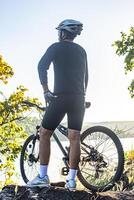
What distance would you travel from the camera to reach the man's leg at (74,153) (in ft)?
19.5

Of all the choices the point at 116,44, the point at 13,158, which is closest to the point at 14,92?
the point at 13,158

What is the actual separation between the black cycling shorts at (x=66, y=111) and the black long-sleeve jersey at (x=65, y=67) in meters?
0.10

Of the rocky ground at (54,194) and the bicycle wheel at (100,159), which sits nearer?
the rocky ground at (54,194)

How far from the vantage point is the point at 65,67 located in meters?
6.05

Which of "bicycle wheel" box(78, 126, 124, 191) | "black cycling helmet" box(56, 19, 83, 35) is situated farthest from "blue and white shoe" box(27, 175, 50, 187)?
"black cycling helmet" box(56, 19, 83, 35)

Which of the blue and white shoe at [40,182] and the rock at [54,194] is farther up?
the blue and white shoe at [40,182]

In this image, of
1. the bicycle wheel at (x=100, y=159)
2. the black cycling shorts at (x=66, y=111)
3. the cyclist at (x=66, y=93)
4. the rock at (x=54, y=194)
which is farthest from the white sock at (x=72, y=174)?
the black cycling shorts at (x=66, y=111)

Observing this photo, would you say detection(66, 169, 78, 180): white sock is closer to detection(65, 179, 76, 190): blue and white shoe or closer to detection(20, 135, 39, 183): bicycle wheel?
detection(65, 179, 76, 190): blue and white shoe

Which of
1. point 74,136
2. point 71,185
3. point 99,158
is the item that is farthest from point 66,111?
point 71,185

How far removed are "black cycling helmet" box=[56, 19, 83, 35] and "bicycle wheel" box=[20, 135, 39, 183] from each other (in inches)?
78.2

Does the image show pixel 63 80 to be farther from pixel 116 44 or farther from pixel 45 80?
pixel 116 44

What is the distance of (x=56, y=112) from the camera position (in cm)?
605

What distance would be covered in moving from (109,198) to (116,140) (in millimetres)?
852

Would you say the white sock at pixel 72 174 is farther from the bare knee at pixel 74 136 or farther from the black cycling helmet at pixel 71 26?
the black cycling helmet at pixel 71 26
